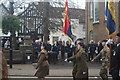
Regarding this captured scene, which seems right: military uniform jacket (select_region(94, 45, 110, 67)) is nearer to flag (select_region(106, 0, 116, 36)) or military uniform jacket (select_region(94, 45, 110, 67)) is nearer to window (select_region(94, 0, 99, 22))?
flag (select_region(106, 0, 116, 36))

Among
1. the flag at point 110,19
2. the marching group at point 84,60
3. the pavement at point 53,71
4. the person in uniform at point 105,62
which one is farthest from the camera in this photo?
the pavement at point 53,71

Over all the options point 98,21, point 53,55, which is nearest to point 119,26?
point 98,21

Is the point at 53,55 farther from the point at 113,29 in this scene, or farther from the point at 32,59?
the point at 113,29

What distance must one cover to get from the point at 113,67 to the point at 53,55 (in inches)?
422

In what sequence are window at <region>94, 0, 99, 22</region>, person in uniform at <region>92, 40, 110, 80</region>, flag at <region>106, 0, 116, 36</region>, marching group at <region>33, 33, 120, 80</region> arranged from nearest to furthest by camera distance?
marching group at <region>33, 33, 120, 80</region> → person in uniform at <region>92, 40, 110, 80</region> → flag at <region>106, 0, 116, 36</region> → window at <region>94, 0, 99, 22</region>

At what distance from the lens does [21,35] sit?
2441 centimetres

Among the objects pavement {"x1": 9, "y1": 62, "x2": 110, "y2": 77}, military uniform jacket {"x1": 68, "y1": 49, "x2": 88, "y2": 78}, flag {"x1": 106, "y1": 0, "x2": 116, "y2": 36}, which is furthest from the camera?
pavement {"x1": 9, "y1": 62, "x2": 110, "y2": 77}

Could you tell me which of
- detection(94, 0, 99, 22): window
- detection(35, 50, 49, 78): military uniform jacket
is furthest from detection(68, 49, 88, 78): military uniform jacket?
detection(94, 0, 99, 22): window

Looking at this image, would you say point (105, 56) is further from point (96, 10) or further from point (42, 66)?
point (96, 10)

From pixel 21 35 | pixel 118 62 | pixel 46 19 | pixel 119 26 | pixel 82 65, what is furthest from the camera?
pixel 21 35

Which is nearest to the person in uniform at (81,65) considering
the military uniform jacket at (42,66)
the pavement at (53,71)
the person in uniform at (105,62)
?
the person in uniform at (105,62)

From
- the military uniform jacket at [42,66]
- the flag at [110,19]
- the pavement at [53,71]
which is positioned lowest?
the pavement at [53,71]

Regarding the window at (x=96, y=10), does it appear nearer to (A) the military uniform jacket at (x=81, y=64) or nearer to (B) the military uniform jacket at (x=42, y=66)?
(B) the military uniform jacket at (x=42, y=66)

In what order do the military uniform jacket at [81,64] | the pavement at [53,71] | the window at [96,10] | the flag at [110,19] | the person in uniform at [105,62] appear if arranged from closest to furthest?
the military uniform jacket at [81,64]
the person in uniform at [105,62]
the flag at [110,19]
the pavement at [53,71]
the window at [96,10]
